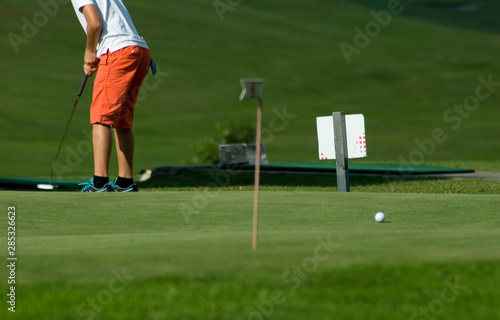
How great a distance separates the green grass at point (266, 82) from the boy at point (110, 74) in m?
16.6

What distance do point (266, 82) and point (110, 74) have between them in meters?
40.6

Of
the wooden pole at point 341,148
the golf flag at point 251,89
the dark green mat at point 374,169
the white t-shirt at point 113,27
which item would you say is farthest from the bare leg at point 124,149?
the dark green mat at point 374,169

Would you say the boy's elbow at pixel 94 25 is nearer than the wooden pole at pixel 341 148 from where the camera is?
Yes

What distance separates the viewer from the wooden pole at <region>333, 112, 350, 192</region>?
10.7m

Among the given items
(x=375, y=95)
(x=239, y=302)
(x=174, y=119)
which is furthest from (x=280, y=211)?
(x=375, y=95)

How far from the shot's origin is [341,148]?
10.8 metres

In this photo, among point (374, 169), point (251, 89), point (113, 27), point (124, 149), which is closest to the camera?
Answer: point (251, 89)

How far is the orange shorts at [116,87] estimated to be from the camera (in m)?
7.67

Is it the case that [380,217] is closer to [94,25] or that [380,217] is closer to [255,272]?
[255,272]

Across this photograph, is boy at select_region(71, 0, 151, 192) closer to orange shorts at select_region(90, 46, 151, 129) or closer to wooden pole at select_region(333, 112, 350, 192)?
orange shorts at select_region(90, 46, 151, 129)

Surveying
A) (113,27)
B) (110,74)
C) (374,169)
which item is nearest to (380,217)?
(110,74)

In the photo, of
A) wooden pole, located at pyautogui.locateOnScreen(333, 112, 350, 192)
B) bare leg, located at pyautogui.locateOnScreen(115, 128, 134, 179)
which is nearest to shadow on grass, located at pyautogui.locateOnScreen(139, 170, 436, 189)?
wooden pole, located at pyautogui.locateOnScreen(333, 112, 350, 192)

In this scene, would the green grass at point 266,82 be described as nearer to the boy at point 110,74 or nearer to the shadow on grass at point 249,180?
the shadow on grass at point 249,180

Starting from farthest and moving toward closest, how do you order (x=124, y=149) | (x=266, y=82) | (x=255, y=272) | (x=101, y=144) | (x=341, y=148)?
1. (x=266, y=82)
2. (x=341, y=148)
3. (x=124, y=149)
4. (x=101, y=144)
5. (x=255, y=272)
